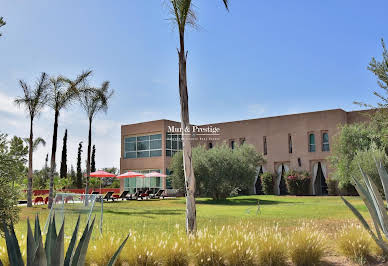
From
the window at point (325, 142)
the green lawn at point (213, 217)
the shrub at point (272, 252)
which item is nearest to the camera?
the shrub at point (272, 252)

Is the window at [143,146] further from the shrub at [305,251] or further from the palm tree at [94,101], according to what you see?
the shrub at [305,251]

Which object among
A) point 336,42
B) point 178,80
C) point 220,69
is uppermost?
point 336,42

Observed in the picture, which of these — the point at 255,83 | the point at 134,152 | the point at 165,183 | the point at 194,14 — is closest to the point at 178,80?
the point at 194,14

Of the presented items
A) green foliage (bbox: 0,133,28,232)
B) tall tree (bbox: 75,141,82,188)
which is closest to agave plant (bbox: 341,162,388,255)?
green foliage (bbox: 0,133,28,232)

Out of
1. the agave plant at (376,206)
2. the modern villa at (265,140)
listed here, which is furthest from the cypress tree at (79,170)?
the agave plant at (376,206)

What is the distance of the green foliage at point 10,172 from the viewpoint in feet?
15.8

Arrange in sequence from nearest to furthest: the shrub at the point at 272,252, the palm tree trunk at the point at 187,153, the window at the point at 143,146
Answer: the shrub at the point at 272,252 → the palm tree trunk at the point at 187,153 → the window at the point at 143,146

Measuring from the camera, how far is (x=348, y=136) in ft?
95.6

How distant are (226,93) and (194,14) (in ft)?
26.3

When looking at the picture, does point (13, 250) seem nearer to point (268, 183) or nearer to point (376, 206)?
point (376, 206)

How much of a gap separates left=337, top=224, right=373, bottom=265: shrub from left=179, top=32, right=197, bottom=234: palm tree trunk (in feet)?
9.39

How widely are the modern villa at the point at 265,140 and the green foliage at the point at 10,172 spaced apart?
105 ft

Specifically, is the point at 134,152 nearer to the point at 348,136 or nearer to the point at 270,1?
the point at 348,136

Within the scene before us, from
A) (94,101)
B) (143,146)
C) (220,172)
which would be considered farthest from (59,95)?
(143,146)
